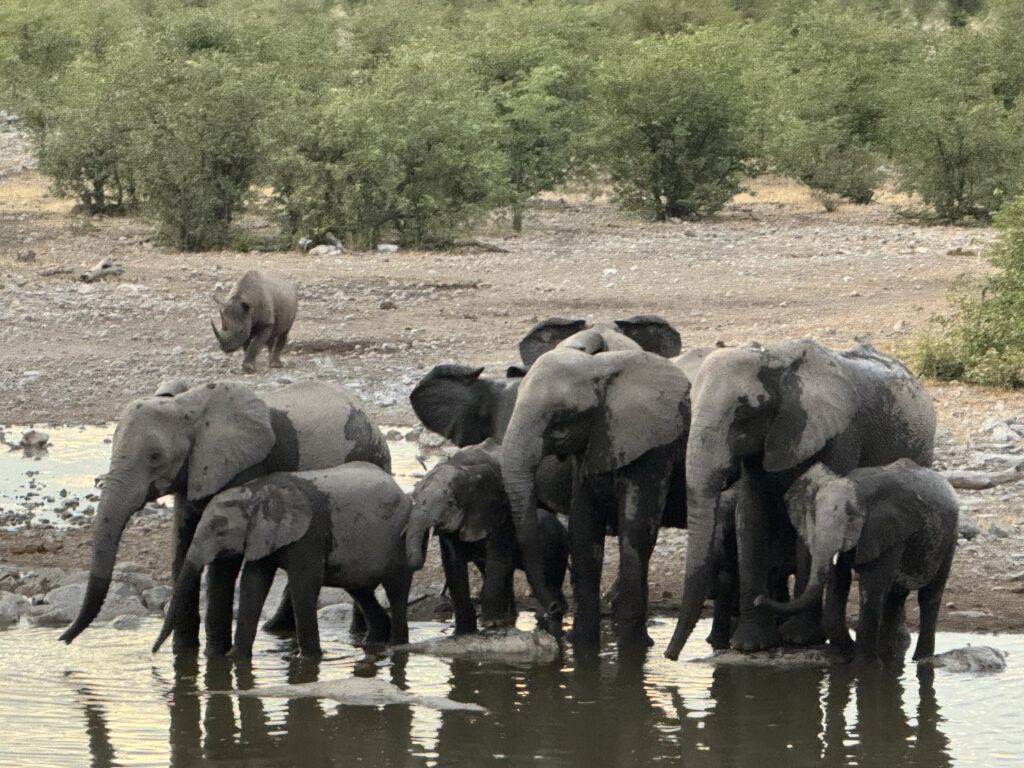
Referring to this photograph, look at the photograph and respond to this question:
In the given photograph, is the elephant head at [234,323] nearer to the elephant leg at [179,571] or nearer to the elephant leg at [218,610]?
the elephant leg at [179,571]

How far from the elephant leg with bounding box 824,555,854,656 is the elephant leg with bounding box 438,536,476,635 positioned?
1616 mm

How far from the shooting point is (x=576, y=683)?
316 inches

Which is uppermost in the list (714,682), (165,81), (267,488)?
(165,81)

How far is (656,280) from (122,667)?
1471cm

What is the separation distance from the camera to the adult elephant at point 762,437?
7852 mm

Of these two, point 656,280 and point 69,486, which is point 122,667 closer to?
point 69,486

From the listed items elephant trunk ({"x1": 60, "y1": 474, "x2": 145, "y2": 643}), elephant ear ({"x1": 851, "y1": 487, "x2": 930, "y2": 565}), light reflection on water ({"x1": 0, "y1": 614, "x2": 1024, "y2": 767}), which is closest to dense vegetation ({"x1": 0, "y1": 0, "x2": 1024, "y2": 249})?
elephant trunk ({"x1": 60, "y1": 474, "x2": 145, "y2": 643})

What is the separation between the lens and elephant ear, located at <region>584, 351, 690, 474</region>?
826 cm

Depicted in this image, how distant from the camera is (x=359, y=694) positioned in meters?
7.72

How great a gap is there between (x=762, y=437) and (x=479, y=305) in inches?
500

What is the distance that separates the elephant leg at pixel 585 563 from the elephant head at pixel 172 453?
1432 mm

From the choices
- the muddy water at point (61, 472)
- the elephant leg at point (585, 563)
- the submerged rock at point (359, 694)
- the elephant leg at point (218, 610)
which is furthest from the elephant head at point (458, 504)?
the muddy water at point (61, 472)

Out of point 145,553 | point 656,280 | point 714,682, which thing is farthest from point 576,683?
point 656,280

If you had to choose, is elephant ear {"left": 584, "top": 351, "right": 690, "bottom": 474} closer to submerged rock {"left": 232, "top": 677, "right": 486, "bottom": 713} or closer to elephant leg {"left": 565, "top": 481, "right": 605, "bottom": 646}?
elephant leg {"left": 565, "top": 481, "right": 605, "bottom": 646}
